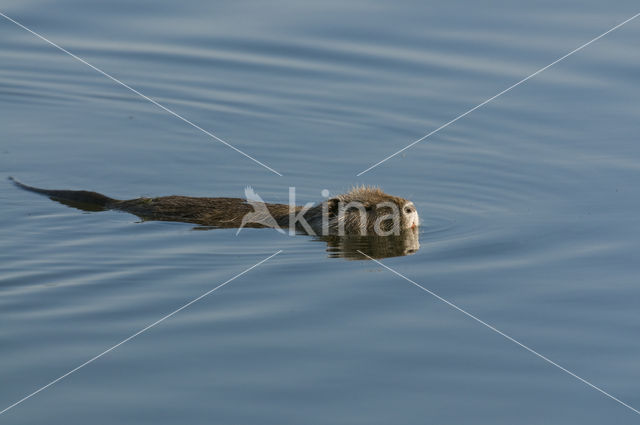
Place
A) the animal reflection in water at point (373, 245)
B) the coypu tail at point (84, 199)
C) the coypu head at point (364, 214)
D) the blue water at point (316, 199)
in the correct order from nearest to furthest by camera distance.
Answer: the blue water at point (316, 199) < the animal reflection in water at point (373, 245) < the coypu head at point (364, 214) < the coypu tail at point (84, 199)

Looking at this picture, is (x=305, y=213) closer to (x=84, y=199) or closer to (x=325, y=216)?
(x=325, y=216)

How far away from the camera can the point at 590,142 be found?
1181cm

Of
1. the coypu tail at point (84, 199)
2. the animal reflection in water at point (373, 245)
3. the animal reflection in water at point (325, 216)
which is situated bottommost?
the animal reflection in water at point (373, 245)

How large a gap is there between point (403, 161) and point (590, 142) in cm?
230

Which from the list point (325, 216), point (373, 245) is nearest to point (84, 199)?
point (325, 216)

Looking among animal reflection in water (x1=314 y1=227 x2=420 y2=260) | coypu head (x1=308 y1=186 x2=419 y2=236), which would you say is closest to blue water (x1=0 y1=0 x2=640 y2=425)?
animal reflection in water (x1=314 y1=227 x2=420 y2=260)

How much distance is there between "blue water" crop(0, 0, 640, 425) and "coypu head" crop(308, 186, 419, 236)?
1.28 feet

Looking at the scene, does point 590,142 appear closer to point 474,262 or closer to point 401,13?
point 474,262

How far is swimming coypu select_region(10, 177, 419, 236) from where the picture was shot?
964 centimetres

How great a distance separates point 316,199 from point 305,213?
0.81m

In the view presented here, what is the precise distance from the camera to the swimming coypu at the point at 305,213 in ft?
31.6

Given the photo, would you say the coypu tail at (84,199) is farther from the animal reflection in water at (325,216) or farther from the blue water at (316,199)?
the animal reflection in water at (325,216)

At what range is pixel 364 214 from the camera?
968cm

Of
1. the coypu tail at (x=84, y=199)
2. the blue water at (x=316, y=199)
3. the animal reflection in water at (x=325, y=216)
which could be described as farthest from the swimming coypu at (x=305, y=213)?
the coypu tail at (x=84, y=199)
